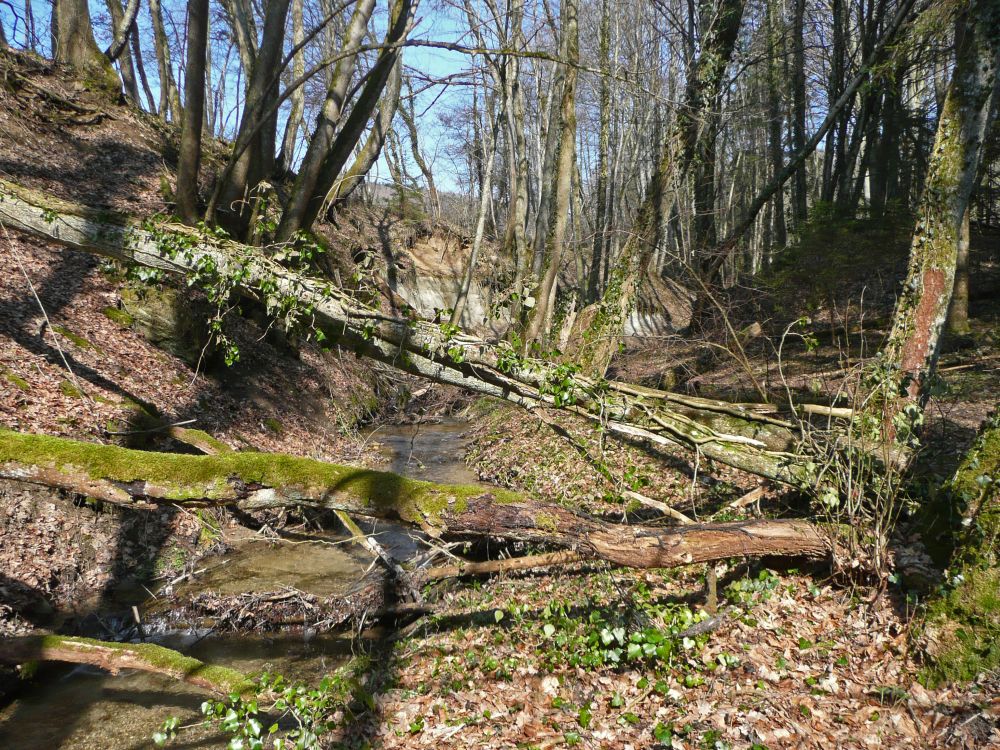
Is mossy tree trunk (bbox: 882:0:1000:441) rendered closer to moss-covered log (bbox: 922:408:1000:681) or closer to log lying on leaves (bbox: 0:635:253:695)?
moss-covered log (bbox: 922:408:1000:681)

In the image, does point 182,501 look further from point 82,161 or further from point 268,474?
point 82,161

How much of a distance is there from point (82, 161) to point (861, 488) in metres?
15.9

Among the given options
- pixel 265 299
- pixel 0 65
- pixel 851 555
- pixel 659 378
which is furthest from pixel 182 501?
pixel 0 65

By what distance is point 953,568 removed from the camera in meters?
3.92

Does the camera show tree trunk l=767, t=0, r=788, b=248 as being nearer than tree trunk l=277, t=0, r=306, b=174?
Yes

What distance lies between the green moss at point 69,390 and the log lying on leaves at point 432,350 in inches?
97.4

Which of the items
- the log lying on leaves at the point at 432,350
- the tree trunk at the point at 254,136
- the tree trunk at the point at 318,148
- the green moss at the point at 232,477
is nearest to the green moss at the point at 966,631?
the log lying on leaves at the point at 432,350

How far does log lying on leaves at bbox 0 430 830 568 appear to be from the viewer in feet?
15.2

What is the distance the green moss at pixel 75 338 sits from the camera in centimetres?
891

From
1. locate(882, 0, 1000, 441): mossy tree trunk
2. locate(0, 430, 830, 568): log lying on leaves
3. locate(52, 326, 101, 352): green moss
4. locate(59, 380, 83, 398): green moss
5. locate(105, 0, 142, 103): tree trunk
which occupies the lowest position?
locate(0, 430, 830, 568): log lying on leaves

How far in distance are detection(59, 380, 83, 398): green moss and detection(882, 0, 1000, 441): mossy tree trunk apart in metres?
9.82

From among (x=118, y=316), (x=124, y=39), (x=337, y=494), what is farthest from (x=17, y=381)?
(x=124, y=39)

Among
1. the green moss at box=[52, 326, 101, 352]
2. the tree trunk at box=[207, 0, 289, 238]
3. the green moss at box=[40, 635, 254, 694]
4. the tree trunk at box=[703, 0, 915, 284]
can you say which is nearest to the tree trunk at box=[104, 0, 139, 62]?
the tree trunk at box=[207, 0, 289, 238]

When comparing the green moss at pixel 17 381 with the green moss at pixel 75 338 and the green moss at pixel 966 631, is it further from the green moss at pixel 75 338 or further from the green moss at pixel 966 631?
the green moss at pixel 966 631
